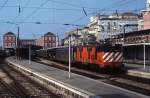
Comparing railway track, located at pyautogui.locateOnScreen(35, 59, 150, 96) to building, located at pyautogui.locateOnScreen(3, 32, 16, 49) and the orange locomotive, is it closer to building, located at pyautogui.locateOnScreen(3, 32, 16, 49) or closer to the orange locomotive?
the orange locomotive

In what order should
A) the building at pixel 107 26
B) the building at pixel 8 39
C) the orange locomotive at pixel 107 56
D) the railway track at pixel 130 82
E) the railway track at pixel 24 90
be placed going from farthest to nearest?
the building at pixel 8 39 < the building at pixel 107 26 < the orange locomotive at pixel 107 56 < the railway track at pixel 130 82 < the railway track at pixel 24 90

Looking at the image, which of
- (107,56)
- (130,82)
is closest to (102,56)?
(107,56)

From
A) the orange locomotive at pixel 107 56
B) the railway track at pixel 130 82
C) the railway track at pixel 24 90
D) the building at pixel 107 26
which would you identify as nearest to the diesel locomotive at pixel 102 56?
the orange locomotive at pixel 107 56

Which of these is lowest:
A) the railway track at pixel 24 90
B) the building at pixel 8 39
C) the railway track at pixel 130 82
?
the railway track at pixel 24 90

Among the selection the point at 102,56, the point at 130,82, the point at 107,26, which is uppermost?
the point at 107,26

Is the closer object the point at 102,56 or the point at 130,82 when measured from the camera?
the point at 130,82

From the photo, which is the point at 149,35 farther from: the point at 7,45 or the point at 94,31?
the point at 7,45

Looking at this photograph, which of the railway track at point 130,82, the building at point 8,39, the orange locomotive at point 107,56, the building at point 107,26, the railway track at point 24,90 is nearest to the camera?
the railway track at point 24,90

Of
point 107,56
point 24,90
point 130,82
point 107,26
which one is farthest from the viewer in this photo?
point 107,26

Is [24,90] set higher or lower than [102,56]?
lower

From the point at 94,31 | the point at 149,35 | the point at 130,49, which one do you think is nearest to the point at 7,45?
the point at 94,31

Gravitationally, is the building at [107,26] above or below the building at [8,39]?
above

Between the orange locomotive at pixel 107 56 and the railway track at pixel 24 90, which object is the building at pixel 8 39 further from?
the railway track at pixel 24 90

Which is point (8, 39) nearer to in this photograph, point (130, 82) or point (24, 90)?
point (130, 82)
